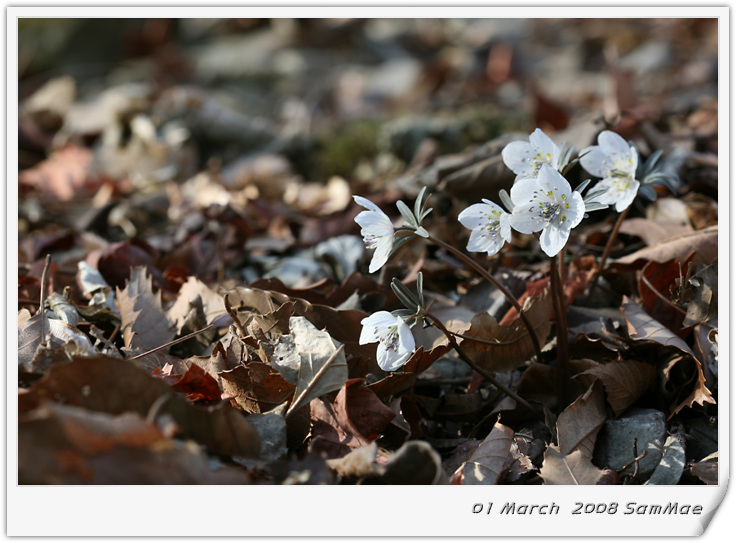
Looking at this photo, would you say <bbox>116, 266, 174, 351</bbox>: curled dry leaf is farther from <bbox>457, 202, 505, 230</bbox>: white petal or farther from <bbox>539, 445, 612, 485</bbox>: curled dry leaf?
<bbox>539, 445, 612, 485</bbox>: curled dry leaf

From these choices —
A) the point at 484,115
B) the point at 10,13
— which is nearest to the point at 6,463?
the point at 10,13

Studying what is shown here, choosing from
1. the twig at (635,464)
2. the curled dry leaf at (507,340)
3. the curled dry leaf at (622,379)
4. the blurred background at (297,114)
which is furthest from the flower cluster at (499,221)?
the blurred background at (297,114)

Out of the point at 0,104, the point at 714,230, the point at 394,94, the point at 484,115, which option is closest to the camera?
the point at 0,104

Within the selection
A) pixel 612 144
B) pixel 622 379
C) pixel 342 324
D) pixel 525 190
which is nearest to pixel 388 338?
pixel 342 324

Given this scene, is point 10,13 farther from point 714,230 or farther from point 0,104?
point 714,230

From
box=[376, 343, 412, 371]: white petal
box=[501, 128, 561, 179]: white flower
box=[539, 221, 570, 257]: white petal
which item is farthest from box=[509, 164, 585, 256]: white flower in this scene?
box=[376, 343, 412, 371]: white petal
